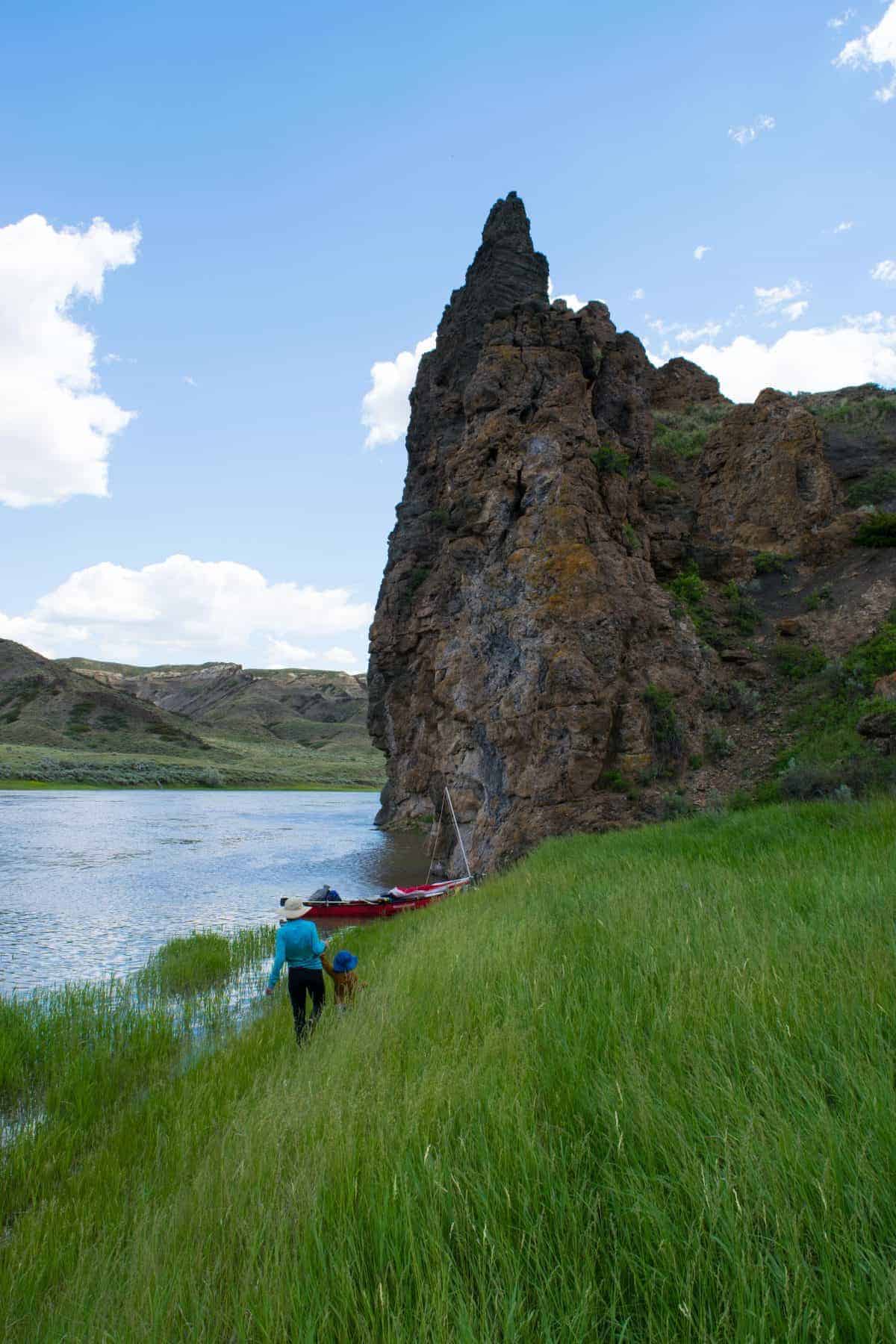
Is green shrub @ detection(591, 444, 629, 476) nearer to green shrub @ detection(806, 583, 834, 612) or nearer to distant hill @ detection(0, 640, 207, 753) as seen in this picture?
green shrub @ detection(806, 583, 834, 612)

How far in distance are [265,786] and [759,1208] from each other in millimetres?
100540

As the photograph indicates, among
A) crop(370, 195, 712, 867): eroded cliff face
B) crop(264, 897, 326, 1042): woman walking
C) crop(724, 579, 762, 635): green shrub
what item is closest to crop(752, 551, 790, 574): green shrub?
crop(724, 579, 762, 635): green shrub

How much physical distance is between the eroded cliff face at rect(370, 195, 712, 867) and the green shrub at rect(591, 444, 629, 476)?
6 centimetres

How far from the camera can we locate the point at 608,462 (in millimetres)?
24375

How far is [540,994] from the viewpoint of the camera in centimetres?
518

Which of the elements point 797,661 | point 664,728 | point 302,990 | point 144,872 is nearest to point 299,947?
point 302,990

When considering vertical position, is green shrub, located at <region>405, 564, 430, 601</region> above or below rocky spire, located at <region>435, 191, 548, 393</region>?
below

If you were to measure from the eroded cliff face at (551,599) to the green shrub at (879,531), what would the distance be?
294 inches

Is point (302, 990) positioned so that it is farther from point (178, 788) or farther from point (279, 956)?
point (178, 788)

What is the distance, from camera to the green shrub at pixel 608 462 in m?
24.3

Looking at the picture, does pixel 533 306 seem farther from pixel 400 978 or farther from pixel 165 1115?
pixel 165 1115

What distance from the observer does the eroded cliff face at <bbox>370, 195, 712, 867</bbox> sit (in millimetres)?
20406

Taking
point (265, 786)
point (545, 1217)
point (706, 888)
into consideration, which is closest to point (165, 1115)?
point (545, 1217)

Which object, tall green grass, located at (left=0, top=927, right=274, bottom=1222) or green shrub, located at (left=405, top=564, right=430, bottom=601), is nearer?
tall green grass, located at (left=0, top=927, right=274, bottom=1222)
